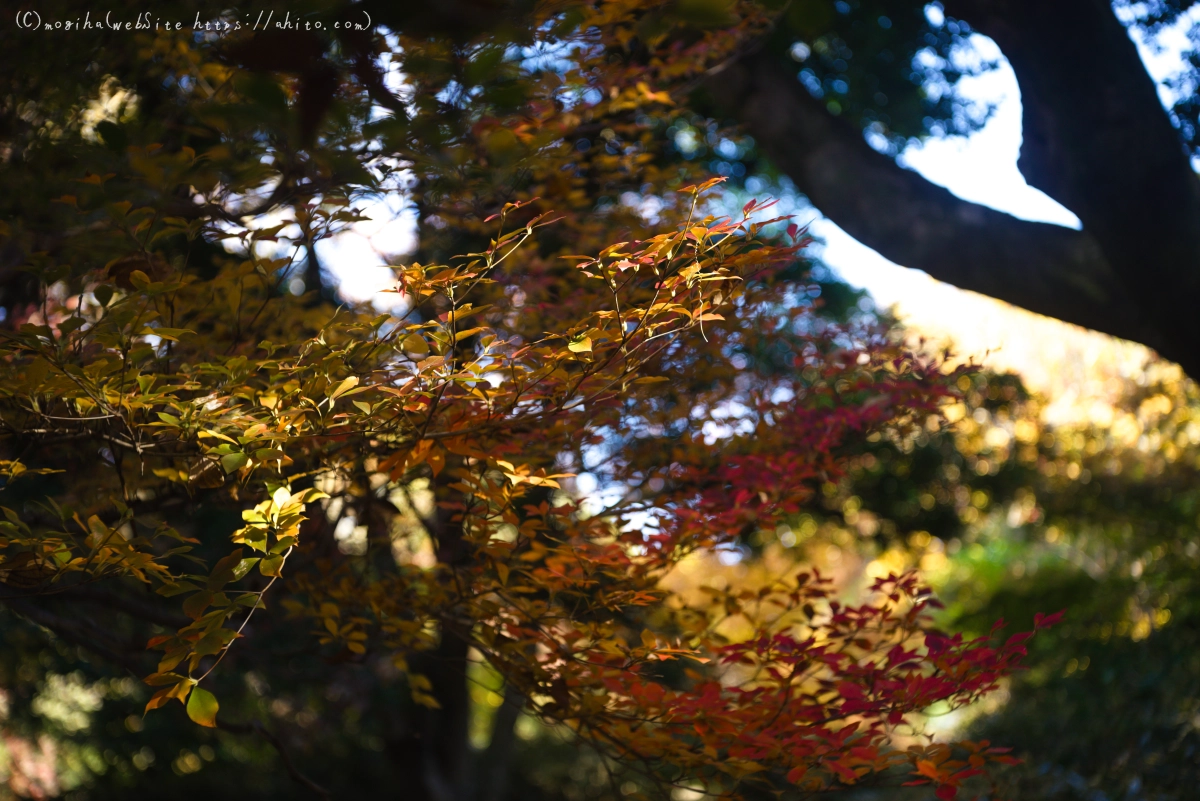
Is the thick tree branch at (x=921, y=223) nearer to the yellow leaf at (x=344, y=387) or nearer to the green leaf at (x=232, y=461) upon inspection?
the yellow leaf at (x=344, y=387)

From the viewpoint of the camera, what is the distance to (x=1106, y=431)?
289 inches

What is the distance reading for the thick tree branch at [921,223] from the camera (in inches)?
147

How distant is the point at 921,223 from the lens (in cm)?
384

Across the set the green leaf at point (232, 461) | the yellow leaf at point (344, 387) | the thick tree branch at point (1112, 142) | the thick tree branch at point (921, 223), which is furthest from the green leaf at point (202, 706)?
the thick tree branch at point (1112, 142)

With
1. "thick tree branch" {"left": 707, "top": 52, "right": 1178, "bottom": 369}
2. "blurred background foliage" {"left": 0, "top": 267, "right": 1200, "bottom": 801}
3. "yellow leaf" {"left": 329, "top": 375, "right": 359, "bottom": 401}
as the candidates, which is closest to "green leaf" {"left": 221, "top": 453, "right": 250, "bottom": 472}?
"yellow leaf" {"left": 329, "top": 375, "right": 359, "bottom": 401}

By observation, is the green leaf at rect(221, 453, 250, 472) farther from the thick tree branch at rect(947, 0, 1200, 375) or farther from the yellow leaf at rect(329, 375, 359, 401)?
the thick tree branch at rect(947, 0, 1200, 375)

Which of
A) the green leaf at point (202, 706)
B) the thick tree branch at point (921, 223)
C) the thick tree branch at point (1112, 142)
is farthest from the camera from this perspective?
the thick tree branch at point (921, 223)

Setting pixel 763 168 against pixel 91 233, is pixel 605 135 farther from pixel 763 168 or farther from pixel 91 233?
pixel 763 168

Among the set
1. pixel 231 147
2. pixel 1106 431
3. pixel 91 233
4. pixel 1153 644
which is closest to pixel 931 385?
pixel 231 147

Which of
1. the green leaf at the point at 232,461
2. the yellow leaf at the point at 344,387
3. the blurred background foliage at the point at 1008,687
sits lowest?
the blurred background foliage at the point at 1008,687

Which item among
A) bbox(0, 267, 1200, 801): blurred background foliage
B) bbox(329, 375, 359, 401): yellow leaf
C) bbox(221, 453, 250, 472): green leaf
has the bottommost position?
bbox(0, 267, 1200, 801): blurred background foliage

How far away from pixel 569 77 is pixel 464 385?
49.6 inches

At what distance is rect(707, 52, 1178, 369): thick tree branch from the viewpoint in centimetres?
373

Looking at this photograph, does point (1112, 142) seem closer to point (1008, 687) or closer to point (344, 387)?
point (344, 387)
